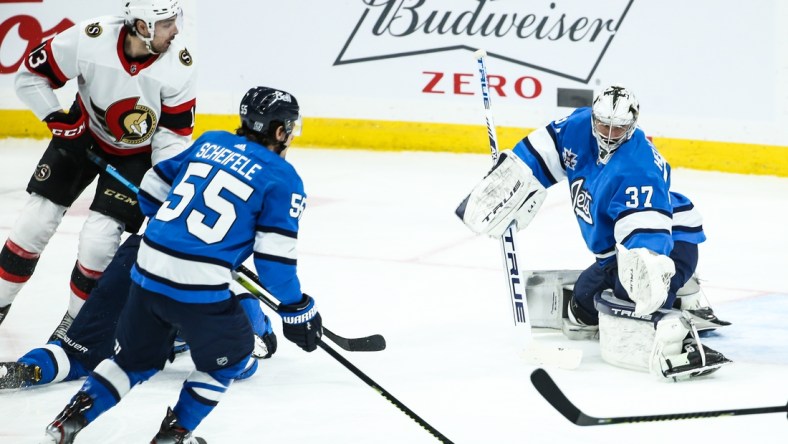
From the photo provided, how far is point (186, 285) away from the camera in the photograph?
2703mm

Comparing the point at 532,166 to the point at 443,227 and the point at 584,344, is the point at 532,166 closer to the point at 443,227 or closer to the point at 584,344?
the point at 584,344

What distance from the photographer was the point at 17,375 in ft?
10.6

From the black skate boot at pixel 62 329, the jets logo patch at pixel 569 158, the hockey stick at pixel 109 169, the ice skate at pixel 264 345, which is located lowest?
the black skate boot at pixel 62 329

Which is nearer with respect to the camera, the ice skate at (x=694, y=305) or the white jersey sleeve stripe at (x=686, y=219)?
the white jersey sleeve stripe at (x=686, y=219)

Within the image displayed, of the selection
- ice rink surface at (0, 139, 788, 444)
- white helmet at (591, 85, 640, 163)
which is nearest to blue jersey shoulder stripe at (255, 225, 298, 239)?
ice rink surface at (0, 139, 788, 444)

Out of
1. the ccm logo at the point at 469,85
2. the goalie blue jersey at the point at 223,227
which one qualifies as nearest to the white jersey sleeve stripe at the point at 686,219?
the goalie blue jersey at the point at 223,227

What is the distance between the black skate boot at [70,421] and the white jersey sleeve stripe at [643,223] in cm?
158

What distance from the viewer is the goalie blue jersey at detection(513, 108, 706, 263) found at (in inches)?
136

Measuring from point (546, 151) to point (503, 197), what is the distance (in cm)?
22

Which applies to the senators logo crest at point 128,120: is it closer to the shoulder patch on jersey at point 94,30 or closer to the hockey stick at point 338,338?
the hockey stick at point 338,338

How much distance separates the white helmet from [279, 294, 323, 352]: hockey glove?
1176 mm

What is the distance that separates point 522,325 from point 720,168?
330cm

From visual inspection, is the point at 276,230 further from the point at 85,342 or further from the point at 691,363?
the point at 691,363

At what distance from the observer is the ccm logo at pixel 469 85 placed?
690 cm
